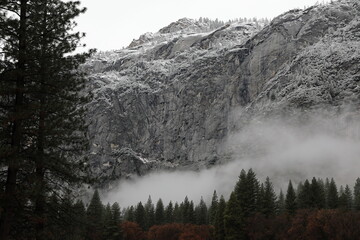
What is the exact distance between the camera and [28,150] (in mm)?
18391

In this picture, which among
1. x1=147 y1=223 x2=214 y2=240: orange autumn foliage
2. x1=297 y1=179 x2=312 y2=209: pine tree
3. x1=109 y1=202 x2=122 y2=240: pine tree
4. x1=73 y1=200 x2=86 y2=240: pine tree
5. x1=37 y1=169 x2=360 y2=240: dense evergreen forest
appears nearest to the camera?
x1=73 y1=200 x2=86 y2=240: pine tree

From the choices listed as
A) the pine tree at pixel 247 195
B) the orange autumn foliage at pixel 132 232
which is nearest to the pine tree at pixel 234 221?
the pine tree at pixel 247 195

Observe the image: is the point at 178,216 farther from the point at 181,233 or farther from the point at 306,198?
the point at 306,198

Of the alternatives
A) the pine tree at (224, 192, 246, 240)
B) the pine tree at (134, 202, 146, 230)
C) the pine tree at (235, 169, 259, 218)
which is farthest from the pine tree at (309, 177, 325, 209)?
the pine tree at (134, 202, 146, 230)

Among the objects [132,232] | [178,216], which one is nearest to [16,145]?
[132,232]

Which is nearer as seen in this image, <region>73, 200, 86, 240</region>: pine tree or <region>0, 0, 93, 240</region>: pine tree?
<region>0, 0, 93, 240</region>: pine tree

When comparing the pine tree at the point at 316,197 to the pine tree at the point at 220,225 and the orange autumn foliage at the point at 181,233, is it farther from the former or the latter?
the orange autumn foliage at the point at 181,233

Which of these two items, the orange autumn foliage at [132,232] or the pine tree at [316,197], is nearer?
the pine tree at [316,197]

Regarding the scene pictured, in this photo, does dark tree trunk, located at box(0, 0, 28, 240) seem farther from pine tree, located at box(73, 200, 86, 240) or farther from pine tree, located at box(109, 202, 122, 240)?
pine tree, located at box(109, 202, 122, 240)

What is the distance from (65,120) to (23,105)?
4976 millimetres

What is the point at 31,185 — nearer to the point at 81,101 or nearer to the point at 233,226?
the point at 81,101

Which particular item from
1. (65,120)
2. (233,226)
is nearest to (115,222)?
(233,226)

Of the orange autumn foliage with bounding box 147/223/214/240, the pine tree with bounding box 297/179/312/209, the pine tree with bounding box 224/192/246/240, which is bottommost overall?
the orange autumn foliage with bounding box 147/223/214/240

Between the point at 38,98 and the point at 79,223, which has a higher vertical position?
the point at 38,98
